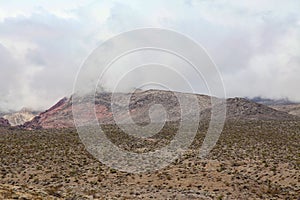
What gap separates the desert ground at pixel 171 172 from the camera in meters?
38.1

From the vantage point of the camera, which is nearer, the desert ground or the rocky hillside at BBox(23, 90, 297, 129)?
the desert ground

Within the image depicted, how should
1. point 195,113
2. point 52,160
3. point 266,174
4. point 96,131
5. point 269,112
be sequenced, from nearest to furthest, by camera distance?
point 266,174, point 52,160, point 96,131, point 195,113, point 269,112

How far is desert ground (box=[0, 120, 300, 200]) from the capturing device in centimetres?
3812

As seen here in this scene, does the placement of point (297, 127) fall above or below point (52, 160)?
above

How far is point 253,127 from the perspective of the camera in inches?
2955

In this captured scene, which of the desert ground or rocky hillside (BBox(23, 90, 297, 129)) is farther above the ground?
rocky hillside (BBox(23, 90, 297, 129))

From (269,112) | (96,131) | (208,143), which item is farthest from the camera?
(269,112)

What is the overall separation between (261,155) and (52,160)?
82.4 feet

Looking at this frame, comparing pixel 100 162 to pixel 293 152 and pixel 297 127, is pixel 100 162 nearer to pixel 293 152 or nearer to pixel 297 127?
pixel 293 152

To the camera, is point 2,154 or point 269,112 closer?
point 2,154

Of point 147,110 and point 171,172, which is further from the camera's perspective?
point 147,110

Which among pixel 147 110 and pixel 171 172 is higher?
pixel 147 110

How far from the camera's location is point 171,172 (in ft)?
149

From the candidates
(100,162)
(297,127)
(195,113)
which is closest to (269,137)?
(297,127)
